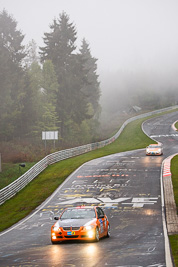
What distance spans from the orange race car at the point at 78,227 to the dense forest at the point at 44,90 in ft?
168

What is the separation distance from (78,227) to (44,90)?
6650cm

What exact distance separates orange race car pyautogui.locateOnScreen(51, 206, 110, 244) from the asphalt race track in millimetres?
279

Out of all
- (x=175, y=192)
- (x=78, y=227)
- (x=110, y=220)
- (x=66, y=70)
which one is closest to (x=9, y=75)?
(x=66, y=70)

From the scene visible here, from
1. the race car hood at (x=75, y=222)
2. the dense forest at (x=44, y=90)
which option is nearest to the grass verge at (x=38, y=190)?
the race car hood at (x=75, y=222)

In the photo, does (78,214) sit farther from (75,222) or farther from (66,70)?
(66,70)

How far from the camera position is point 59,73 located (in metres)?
84.2

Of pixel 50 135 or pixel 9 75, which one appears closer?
pixel 50 135

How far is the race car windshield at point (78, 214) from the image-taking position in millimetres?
16734

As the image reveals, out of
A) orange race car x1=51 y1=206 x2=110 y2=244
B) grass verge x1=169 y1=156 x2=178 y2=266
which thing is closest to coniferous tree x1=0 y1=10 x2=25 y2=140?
grass verge x1=169 y1=156 x2=178 y2=266

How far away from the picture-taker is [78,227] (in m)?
15.5

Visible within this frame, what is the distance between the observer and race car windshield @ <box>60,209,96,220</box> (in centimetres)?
1673

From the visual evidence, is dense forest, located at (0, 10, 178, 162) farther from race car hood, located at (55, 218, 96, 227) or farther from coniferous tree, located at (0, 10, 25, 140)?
race car hood, located at (55, 218, 96, 227)

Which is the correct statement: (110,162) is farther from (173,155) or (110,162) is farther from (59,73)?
(59,73)

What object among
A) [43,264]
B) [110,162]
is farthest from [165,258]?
[110,162]
